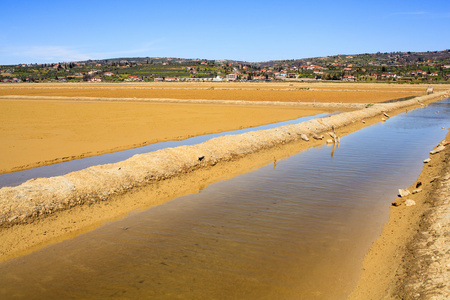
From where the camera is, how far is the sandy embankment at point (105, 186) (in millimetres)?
6715

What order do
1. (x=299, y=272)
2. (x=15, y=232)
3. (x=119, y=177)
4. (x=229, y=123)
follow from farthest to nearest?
(x=229, y=123) < (x=119, y=177) < (x=15, y=232) < (x=299, y=272)

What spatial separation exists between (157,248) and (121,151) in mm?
8461

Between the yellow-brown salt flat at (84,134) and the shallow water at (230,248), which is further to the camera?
the yellow-brown salt flat at (84,134)

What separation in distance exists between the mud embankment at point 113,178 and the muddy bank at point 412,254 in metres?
5.63

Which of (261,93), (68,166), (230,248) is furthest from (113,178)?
(261,93)

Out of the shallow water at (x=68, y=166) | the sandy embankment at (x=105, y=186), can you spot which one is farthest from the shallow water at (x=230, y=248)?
the shallow water at (x=68, y=166)

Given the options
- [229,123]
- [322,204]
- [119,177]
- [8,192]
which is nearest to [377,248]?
[322,204]

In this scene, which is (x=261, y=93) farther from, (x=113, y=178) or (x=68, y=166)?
(x=113, y=178)

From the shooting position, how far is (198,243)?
6078mm

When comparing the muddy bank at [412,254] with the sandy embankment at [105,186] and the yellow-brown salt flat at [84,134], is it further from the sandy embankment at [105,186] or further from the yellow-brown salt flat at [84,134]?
the yellow-brown salt flat at [84,134]

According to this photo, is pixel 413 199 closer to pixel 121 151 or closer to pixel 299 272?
pixel 299 272

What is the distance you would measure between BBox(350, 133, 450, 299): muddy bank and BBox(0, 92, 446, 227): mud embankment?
5.63 meters

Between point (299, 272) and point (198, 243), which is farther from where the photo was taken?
point (198, 243)

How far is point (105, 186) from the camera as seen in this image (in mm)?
8312
